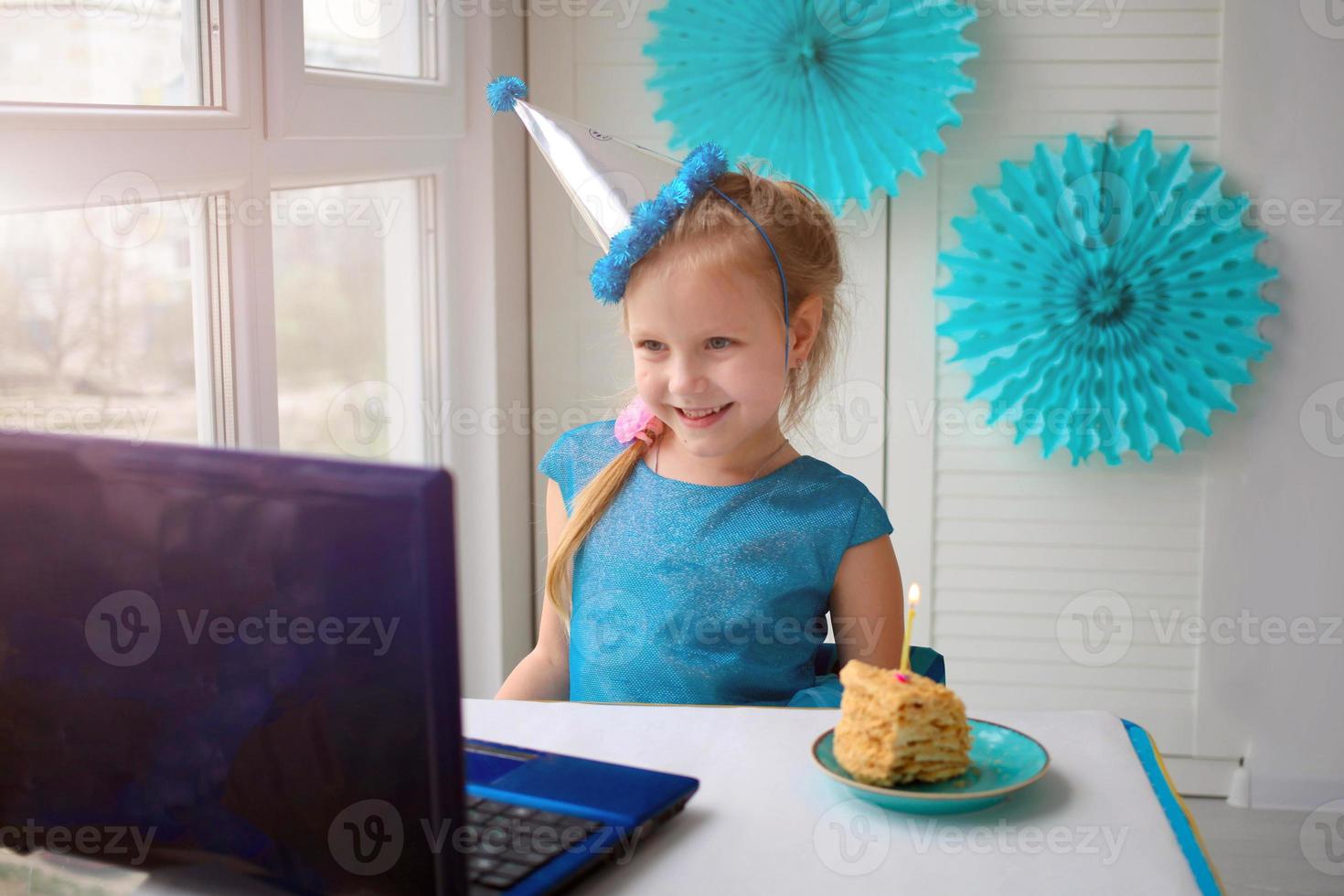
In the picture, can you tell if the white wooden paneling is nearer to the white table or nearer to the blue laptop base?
the white table

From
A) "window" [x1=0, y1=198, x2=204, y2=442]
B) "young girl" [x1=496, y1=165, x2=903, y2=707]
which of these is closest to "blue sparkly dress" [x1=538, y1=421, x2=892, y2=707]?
"young girl" [x1=496, y1=165, x2=903, y2=707]

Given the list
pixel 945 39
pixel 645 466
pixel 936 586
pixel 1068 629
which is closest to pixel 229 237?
pixel 645 466

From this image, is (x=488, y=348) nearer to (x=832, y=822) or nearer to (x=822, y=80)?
(x=822, y=80)

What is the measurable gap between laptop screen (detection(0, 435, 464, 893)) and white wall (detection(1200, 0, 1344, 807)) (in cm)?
207

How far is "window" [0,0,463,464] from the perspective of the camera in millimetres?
1298

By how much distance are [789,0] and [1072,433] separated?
0.86 meters

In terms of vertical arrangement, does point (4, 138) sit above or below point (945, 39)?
below

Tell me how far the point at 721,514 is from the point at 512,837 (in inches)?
26.2

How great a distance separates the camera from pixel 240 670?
64 cm

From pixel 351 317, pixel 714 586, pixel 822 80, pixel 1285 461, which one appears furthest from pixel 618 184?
pixel 1285 461

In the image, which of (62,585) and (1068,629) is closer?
(62,585)

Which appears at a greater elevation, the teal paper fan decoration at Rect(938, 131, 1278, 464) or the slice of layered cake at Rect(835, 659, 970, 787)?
the teal paper fan decoration at Rect(938, 131, 1278, 464)

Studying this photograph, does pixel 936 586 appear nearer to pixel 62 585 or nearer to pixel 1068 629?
pixel 1068 629

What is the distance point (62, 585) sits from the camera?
68cm
